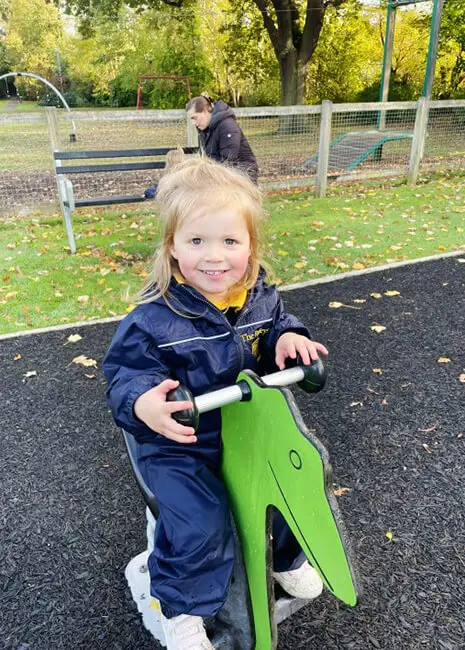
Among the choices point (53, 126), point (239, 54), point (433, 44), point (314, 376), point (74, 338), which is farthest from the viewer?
point (239, 54)

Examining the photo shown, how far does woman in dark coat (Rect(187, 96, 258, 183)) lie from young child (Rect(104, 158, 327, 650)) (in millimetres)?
4251

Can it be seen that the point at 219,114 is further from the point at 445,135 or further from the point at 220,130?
the point at 445,135

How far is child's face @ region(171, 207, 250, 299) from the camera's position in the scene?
1.64 meters

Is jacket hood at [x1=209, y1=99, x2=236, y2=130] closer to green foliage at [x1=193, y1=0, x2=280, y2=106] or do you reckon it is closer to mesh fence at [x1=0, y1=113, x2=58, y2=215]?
mesh fence at [x1=0, y1=113, x2=58, y2=215]

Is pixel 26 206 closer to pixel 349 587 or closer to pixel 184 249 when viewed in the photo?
pixel 184 249

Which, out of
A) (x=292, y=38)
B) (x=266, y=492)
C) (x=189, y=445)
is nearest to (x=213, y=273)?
(x=189, y=445)

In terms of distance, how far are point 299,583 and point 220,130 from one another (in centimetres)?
502

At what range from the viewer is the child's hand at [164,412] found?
139cm

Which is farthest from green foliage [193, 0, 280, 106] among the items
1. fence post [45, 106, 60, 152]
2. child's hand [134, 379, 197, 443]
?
child's hand [134, 379, 197, 443]

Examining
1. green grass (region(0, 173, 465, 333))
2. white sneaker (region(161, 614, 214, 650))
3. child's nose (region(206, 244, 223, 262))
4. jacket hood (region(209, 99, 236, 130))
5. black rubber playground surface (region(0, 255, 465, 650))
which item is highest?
jacket hood (region(209, 99, 236, 130))

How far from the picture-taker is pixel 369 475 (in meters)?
2.69

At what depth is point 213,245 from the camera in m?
1.65

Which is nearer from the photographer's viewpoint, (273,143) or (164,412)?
(164,412)

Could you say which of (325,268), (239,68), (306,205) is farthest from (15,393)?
(239,68)
